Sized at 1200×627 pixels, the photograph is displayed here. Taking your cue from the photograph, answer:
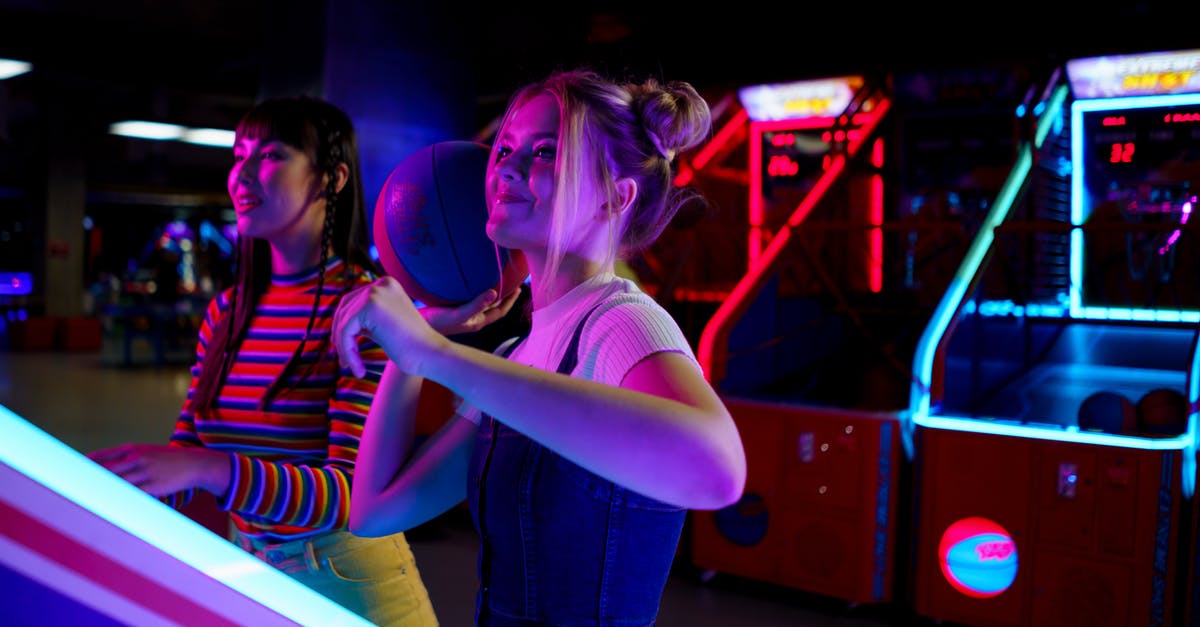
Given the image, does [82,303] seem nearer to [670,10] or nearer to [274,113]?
[670,10]

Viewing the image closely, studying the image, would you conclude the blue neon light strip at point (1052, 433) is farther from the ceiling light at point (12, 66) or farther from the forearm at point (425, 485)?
the ceiling light at point (12, 66)

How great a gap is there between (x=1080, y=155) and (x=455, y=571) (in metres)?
4.64

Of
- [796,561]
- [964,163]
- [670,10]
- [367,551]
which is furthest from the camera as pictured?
[670,10]

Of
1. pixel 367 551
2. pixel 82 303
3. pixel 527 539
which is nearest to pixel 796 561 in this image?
pixel 367 551

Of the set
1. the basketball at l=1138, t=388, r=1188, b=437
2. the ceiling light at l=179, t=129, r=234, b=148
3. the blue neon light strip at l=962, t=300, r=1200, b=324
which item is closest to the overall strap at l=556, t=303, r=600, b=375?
the basketball at l=1138, t=388, r=1188, b=437

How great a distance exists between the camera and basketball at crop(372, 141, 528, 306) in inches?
49.8

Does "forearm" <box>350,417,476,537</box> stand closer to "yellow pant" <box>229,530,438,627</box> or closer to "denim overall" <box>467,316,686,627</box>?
"denim overall" <box>467,316,686,627</box>

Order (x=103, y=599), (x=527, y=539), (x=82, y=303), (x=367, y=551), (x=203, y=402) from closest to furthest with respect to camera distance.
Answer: (x=103, y=599) → (x=527, y=539) → (x=367, y=551) → (x=203, y=402) → (x=82, y=303)

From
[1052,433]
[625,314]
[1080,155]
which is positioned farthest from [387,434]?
[1080,155]

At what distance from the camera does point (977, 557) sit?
13.8 feet

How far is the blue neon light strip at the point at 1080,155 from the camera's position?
5938 millimetres

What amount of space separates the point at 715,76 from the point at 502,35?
8.69 feet

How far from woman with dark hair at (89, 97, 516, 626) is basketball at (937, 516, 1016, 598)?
10.4 feet

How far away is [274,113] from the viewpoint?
5.49 ft
